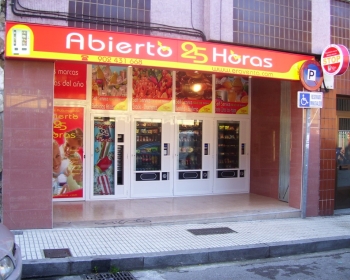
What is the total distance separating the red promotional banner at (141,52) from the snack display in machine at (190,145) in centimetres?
283

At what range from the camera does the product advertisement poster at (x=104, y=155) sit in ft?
32.9

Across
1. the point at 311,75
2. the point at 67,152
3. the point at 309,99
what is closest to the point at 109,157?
the point at 67,152

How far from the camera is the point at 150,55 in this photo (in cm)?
775

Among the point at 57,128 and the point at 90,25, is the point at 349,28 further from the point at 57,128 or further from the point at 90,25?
the point at 57,128

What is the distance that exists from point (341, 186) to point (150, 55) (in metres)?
5.97

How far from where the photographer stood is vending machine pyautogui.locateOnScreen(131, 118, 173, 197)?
408 inches

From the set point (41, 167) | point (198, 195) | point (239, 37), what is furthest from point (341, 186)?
point (41, 167)

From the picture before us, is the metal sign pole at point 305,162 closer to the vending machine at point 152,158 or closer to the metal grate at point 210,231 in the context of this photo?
the metal grate at point 210,231

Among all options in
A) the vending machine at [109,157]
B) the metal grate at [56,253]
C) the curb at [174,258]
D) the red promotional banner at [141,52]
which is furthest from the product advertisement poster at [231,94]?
the metal grate at [56,253]

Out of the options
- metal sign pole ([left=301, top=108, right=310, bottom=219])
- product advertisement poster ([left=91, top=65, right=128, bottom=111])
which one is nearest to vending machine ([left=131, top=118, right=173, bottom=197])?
product advertisement poster ([left=91, top=65, right=128, bottom=111])

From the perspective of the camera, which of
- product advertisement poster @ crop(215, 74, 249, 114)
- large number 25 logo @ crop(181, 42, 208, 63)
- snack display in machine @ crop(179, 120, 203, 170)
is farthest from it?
product advertisement poster @ crop(215, 74, 249, 114)

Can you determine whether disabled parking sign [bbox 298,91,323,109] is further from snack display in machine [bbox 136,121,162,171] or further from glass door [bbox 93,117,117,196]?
glass door [bbox 93,117,117,196]

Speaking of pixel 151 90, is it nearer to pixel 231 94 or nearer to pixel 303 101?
pixel 231 94

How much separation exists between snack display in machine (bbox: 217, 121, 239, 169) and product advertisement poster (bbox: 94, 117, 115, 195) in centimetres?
306
